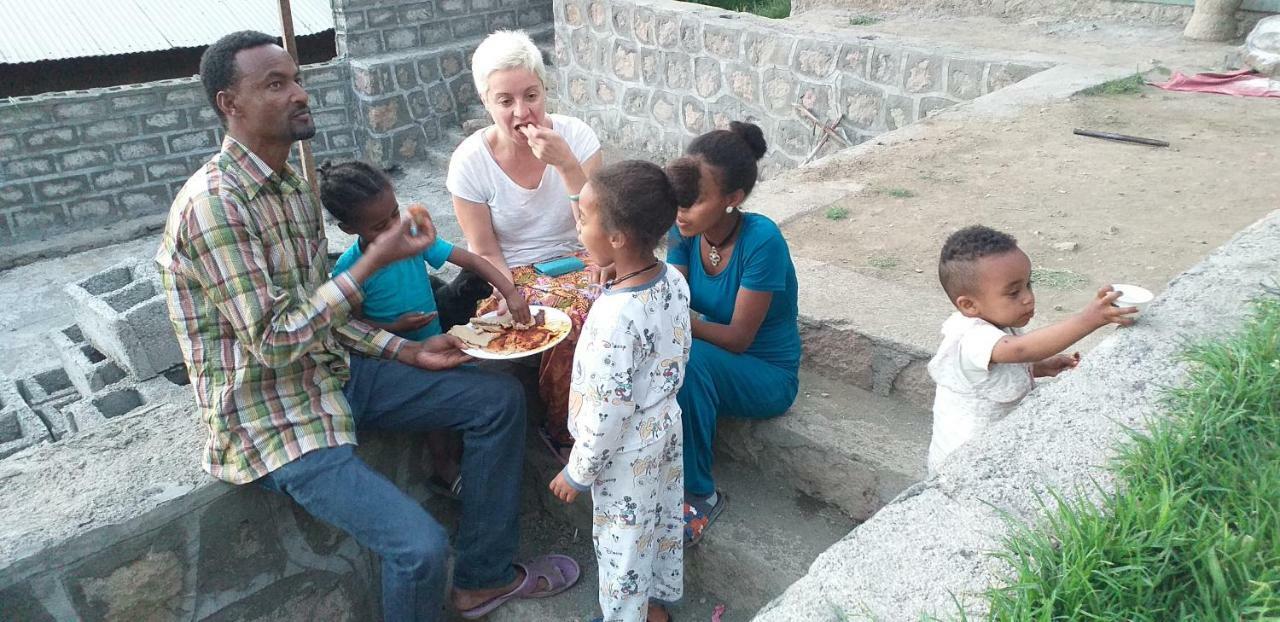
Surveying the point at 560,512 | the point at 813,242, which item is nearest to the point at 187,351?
the point at 560,512

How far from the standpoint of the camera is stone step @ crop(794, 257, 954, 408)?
9.93 feet

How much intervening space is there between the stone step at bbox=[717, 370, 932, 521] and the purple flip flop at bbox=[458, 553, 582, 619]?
24.7 inches

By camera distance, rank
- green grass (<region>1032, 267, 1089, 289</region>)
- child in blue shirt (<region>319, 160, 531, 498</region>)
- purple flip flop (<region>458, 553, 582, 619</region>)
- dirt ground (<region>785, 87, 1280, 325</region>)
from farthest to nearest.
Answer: dirt ground (<region>785, 87, 1280, 325</region>) → green grass (<region>1032, 267, 1089, 289</region>) → purple flip flop (<region>458, 553, 582, 619</region>) → child in blue shirt (<region>319, 160, 531, 498</region>)

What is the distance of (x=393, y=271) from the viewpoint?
8.96ft

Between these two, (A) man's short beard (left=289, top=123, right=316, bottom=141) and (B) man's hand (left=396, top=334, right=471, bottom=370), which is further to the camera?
(B) man's hand (left=396, top=334, right=471, bottom=370)

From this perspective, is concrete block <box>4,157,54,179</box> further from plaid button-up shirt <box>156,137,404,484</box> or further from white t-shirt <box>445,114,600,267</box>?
plaid button-up shirt <box>156,137,404,484</box>

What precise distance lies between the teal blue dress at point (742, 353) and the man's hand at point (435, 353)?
659mm

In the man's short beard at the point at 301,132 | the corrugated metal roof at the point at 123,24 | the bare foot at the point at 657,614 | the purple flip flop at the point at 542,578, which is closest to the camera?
the man's short beard at the point at 301,132

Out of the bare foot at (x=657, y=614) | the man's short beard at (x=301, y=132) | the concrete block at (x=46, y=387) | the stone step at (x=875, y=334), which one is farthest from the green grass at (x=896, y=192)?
the concrete block at (x=46, y=387)

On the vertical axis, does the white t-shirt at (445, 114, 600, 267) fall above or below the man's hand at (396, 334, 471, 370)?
above

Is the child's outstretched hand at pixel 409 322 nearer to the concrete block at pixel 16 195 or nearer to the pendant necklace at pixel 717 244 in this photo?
the pendant necklace at pixel 717 244

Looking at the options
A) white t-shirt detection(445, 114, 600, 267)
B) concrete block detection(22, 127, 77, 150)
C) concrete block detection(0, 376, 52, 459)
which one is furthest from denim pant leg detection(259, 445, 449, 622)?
concrete block detection(22, 127, 77, 150)

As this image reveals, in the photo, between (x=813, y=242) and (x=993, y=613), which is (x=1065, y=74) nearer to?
(x=813, y=242)

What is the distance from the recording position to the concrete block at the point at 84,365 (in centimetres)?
410
